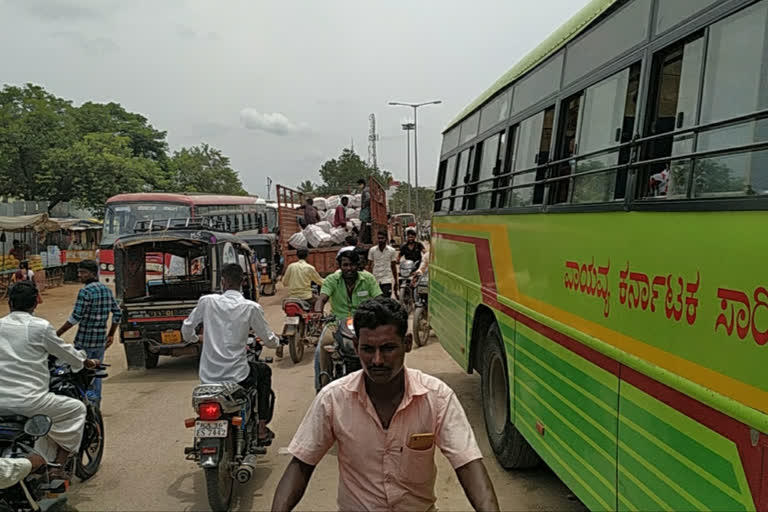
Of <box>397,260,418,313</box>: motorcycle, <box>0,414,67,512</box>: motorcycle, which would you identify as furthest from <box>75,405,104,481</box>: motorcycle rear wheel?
<box>397,260,418,313</box>: motorcycle

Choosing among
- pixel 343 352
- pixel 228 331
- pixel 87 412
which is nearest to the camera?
pixel 228 331

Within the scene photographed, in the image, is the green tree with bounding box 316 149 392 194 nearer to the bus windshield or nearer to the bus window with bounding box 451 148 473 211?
the bus windshield

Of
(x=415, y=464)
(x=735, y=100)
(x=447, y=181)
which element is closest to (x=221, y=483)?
(x=415, y=464)

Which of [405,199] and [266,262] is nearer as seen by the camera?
[266,262]

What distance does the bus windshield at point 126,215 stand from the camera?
62.7 feet

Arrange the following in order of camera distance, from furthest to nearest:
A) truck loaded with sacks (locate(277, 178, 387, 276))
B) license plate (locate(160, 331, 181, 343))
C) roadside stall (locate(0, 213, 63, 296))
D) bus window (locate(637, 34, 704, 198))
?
roadside stall (locate(0, 213, 63, 296)) < truck loaded with sacks (locate(277, 178, 387, 276)) < license plate (locate(160, 331, 181, 343)) < bus window (locate(637, 34, 704, 198))

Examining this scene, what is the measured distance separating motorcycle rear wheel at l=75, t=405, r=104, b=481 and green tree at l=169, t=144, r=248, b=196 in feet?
137

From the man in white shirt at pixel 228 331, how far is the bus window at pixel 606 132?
2.48 meters

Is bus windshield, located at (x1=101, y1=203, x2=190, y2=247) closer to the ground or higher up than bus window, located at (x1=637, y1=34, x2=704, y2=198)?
closer to the ground

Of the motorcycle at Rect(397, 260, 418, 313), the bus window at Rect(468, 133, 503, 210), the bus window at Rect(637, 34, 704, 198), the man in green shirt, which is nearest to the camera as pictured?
the bus window at Rect(637, 34, 704, 198)

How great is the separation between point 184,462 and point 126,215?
49.5 feet

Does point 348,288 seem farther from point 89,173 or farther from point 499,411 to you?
point 89,173

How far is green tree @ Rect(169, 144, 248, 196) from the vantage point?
50256 mm

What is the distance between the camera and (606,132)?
11.5ft
